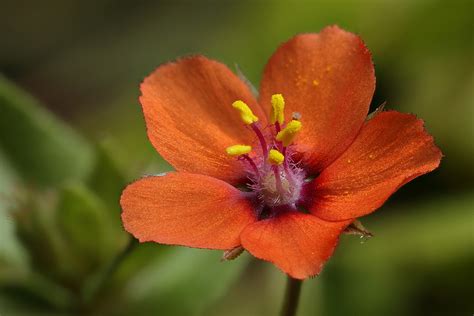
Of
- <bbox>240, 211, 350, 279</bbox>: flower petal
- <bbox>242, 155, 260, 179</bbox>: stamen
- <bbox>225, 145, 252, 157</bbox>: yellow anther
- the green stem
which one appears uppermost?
<bbox>225, 145, 252, 157</bbox>: yellow anther

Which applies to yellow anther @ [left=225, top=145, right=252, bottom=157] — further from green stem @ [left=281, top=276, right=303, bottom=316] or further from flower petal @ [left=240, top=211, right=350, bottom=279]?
green stem @ [left=281, top=276, right=303, bottom=316]

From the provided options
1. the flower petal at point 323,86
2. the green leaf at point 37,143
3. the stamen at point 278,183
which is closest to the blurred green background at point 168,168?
the green leaf at point 37,143

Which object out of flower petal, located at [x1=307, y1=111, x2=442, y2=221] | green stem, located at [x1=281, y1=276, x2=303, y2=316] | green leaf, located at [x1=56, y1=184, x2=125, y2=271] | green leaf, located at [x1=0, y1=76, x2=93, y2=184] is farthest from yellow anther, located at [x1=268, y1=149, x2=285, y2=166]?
green leaf, located at [x1=0, y1=76, x2=93, y2=184]

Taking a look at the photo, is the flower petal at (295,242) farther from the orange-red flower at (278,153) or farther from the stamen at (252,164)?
the stamen at (252,164)

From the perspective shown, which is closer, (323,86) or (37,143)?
(323,86)

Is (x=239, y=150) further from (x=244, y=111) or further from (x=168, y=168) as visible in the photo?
(x=168, y=168)

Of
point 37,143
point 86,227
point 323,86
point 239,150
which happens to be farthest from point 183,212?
point 37,143

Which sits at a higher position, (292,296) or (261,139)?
(261,139)
